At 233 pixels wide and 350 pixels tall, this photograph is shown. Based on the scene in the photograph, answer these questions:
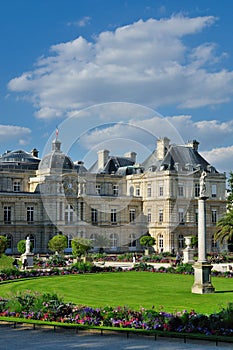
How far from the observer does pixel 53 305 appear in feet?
54.0

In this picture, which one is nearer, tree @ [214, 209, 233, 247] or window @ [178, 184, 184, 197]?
tree @ [214, 209, 233, 247]

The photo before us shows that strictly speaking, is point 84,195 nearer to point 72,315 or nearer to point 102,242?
point 102,242

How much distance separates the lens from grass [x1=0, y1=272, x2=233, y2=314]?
20.3m

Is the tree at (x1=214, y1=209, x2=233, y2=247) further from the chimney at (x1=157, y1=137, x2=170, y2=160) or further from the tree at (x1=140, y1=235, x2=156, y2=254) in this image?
the chimney at (x1=157, y1=137, x2=170, y2=160)

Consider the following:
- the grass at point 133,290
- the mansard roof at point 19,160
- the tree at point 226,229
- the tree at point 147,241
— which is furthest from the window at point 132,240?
the grass at point 133,290

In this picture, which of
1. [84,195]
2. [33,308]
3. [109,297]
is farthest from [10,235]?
[33,308]

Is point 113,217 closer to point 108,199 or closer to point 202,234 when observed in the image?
point 108,199

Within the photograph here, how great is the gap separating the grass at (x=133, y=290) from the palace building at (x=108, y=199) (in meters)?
25.8

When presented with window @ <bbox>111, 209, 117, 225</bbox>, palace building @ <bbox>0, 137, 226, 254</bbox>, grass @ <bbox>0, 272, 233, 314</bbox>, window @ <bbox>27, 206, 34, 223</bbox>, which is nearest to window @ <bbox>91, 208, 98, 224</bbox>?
palace building @ <bbox>0, 137, 226, 254</bbox>

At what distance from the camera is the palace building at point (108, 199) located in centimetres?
5931

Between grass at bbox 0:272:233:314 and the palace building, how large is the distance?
25783 mm

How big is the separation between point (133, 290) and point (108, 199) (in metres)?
40.6

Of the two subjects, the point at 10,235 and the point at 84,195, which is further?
the point at 84,195

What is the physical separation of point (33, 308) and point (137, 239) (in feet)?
161
